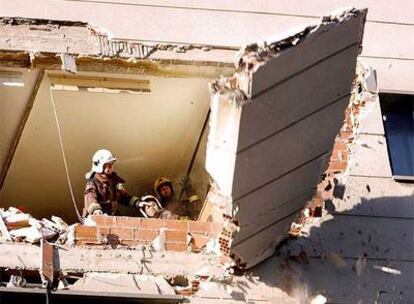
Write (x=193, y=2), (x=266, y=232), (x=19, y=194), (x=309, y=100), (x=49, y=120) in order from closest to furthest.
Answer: (x=309, y=100) → (x=266, y=232) → (x=193, y=2) → (x=49, y=120) → (x=19, y=194)

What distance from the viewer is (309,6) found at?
717cm

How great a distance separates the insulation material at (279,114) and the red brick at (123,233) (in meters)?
0.93

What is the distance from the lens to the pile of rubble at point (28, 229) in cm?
588

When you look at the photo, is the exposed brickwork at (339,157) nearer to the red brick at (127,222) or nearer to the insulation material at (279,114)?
the insulation material at (279,114)

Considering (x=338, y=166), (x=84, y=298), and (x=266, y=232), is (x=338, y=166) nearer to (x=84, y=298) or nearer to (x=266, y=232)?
(x=266, y=232)

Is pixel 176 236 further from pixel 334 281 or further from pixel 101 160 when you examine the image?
pixel 101 160

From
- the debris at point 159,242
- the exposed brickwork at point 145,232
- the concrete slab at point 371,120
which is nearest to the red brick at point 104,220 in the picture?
the exposed brickwork at point 145,232

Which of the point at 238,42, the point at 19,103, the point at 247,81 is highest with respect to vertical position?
the point at 238,42

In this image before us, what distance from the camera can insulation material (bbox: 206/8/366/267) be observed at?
14.9 ft

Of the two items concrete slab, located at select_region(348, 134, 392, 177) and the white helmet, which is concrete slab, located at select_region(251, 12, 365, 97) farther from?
the white helmet

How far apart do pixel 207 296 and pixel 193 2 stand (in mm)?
2324

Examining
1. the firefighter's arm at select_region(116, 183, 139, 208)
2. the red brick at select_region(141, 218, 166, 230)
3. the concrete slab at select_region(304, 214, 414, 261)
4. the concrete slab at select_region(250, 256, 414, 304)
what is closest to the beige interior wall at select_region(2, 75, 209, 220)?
the firefighter's arm at select_region(116, 183, 139, 208)

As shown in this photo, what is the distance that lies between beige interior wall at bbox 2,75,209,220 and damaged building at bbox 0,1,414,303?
2cm

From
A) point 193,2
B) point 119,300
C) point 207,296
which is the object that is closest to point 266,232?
point 207,296
